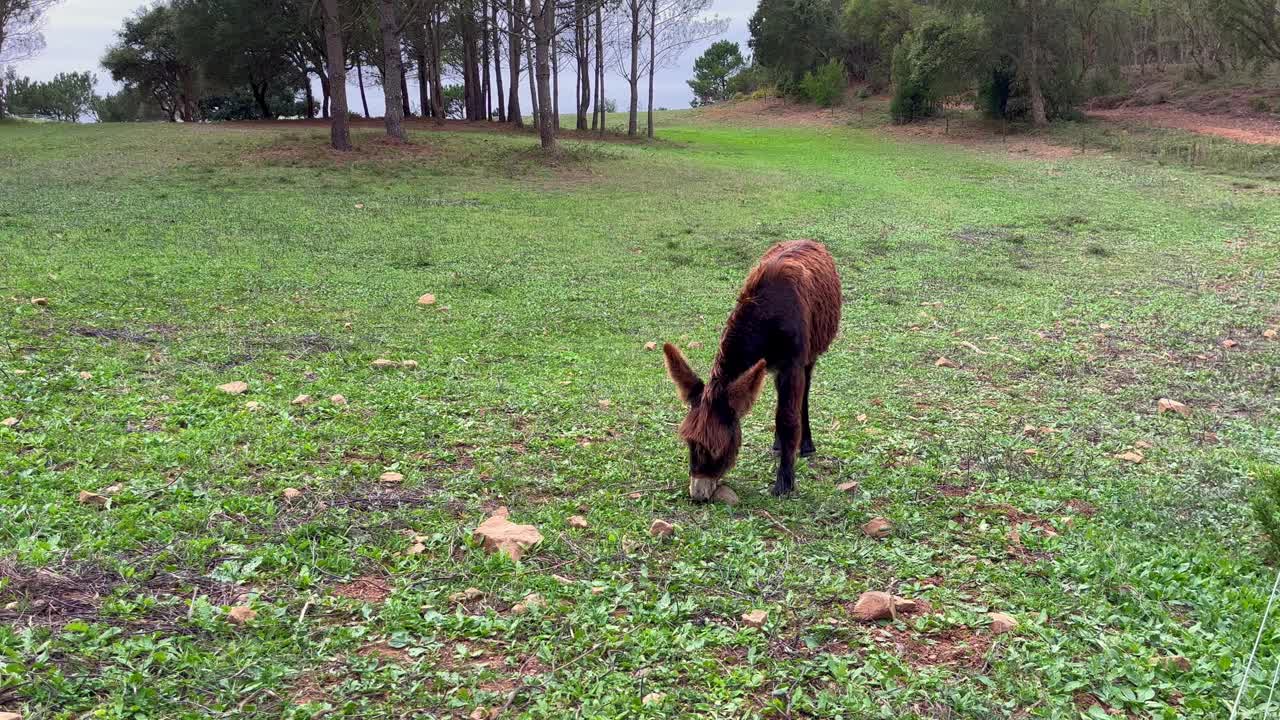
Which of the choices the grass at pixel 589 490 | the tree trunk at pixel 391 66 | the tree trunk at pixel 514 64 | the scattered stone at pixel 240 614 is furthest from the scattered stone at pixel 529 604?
the tree trunk at pixel 514 64

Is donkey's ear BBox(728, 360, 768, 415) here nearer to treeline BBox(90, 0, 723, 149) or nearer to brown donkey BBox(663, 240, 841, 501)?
brown donkey BBox(663, 240, 841, 501)

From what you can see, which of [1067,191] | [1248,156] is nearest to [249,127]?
[1067,191]

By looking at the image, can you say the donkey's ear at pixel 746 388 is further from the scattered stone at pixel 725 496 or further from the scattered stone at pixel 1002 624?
the scattered stone at pixel 1002 624

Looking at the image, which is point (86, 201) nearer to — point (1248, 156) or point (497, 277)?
point (497, 277)

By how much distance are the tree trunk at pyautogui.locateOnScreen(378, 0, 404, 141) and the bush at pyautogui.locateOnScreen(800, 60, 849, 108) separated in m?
35.2

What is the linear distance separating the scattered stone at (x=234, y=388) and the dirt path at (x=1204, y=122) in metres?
33.5

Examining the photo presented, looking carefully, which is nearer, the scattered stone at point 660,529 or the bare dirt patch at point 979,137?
the scattered stone at point 660,529

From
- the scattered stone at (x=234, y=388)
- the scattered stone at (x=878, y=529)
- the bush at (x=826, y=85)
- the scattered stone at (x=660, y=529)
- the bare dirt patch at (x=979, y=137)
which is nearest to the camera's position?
the scattered stone at (x=660, y=529)

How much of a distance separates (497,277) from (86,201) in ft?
31.7

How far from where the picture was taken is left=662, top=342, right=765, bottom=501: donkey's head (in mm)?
5031

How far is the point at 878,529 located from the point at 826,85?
54881 mm

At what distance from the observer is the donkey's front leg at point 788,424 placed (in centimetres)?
545

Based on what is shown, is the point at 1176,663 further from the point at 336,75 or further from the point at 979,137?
the point at 979,137

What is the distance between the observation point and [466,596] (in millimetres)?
3932
